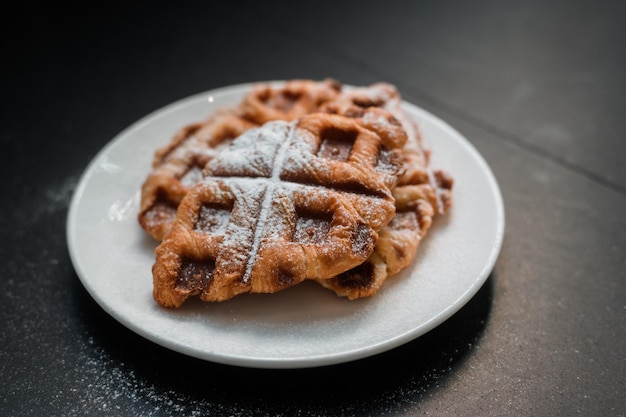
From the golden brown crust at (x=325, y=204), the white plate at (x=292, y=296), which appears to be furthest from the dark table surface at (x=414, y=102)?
the golden brown crust at (x=325, y=204)

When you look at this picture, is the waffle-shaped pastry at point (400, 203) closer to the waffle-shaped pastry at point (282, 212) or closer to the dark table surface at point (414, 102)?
the waffle-shaped pastry at point (282, 212)

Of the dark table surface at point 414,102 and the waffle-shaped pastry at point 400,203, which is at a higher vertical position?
the waffle-shaped pastry at point 400,203

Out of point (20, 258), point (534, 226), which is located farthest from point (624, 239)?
point (20, 258)

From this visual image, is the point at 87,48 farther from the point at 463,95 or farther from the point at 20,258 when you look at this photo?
the point at 463,95

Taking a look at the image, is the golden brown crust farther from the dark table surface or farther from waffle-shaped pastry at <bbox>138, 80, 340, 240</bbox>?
the dark table surface

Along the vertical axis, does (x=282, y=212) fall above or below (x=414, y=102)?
above

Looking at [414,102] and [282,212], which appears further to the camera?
[414,102]

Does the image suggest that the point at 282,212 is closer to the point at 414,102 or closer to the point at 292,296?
the point at 292,296

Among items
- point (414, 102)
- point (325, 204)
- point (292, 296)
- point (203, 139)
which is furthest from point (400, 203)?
point (414, 102)
